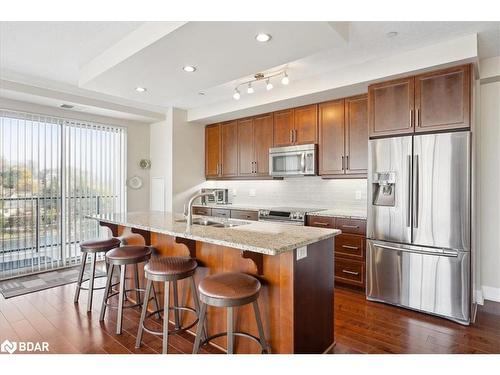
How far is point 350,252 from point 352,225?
32 centimetres

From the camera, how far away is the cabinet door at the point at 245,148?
492cm

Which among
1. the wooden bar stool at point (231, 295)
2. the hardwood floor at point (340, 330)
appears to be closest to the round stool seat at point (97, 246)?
the hardwood floor at point (340, 330)

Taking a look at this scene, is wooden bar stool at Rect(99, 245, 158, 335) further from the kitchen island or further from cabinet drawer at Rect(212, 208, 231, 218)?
cabinet drawer at Rect(212, 208, 231, 218)

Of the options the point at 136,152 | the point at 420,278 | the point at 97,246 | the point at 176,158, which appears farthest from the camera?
the point at 136,152

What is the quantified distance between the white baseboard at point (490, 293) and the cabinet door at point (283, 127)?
2.87 meters

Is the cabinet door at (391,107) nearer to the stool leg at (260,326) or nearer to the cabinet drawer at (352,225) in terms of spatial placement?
the cabinet drawer at (352,225)

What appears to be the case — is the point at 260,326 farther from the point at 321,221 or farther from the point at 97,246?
the point at 321,221

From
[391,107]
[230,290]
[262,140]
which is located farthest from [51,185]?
[391,107]

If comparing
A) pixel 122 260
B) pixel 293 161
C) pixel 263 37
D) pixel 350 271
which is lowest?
pixel 350 271

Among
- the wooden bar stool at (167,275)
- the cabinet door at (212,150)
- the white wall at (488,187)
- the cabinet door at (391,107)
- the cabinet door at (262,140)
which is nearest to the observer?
the wooden bar stool at (167,275)

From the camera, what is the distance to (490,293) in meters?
3.24

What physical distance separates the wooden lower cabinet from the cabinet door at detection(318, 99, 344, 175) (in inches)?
28.4

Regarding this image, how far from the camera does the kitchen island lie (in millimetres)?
1913
